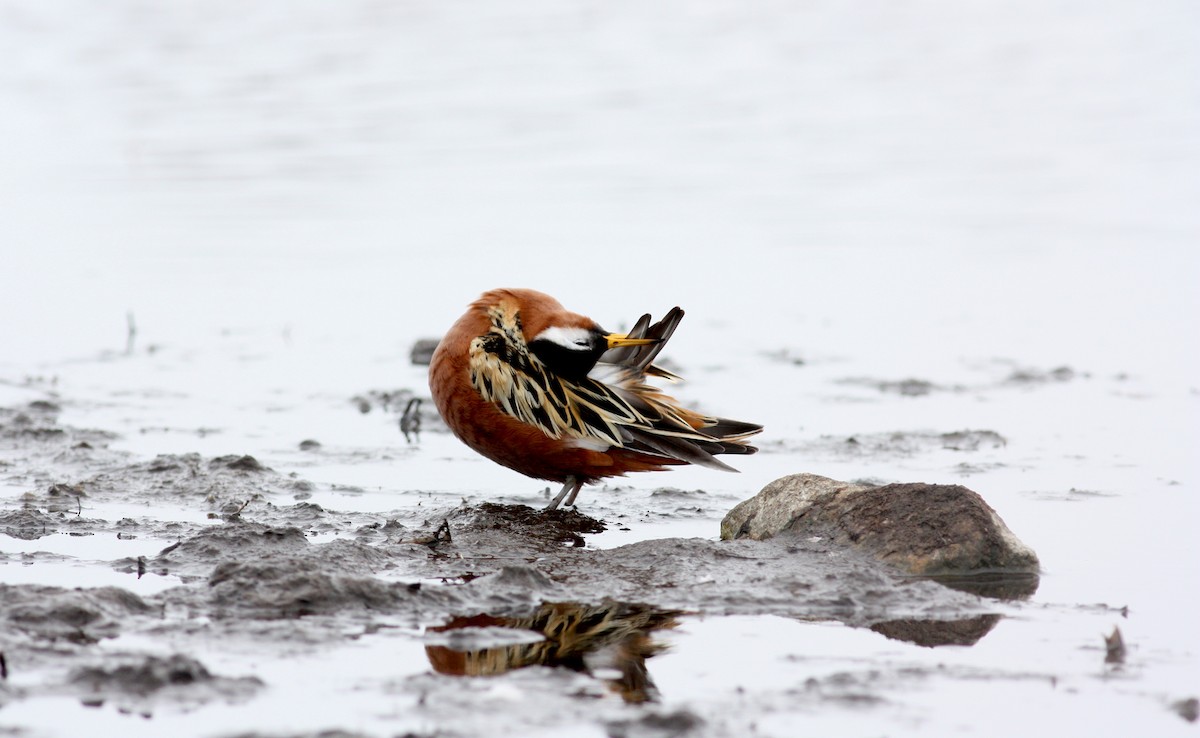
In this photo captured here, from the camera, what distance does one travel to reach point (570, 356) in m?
7.59

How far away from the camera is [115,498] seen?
7.45m

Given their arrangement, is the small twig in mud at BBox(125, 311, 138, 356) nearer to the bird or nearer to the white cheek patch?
the bird

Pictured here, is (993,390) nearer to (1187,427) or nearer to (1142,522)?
(1187,427)

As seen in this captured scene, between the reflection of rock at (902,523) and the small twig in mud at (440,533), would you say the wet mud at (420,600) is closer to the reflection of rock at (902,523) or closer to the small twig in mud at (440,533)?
the small twig in mud at (440,533)

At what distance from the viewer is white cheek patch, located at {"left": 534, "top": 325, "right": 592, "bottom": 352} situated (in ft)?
24.7

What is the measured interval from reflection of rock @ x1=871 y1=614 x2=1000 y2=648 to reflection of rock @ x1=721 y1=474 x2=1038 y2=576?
26.3 inches

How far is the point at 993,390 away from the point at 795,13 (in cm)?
2097

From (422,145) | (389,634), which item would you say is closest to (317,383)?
(389,634)

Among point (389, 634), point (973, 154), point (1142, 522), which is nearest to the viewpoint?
point (389, 634)

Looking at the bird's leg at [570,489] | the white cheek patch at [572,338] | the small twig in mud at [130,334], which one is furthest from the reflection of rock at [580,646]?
the small twig in mud at [130,334]

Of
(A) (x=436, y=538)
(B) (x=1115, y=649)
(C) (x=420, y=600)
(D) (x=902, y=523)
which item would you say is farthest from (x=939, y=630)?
(A) (x=436, y=538)

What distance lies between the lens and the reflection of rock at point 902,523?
247 inches

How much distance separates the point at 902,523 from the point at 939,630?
1047 mm

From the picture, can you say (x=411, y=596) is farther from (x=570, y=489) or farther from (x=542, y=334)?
(x=542, y=334)
